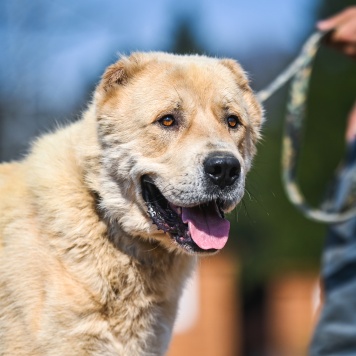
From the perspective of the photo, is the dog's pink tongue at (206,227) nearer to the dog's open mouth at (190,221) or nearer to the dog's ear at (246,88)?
the dog's open mouth at (190,221)

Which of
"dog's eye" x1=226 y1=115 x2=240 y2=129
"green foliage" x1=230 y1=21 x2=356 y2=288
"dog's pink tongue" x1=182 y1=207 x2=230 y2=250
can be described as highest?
"dog's eye" x1=226 y1=115 x2=240 y2=129

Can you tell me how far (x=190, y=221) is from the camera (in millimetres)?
4387

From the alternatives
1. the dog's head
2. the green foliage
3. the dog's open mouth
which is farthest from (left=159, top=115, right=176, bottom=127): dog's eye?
the green foliage

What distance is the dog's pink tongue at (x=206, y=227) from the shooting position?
4.33 m

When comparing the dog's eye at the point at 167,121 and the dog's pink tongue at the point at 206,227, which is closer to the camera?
the dog's pink tongue at the point at 206,227

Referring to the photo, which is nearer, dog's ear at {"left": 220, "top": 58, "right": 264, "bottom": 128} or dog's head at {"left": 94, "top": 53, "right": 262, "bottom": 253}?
dog's head at {"left": 94, "top": 53, "right": 262, "bottom": 253}

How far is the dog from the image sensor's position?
4266 mm

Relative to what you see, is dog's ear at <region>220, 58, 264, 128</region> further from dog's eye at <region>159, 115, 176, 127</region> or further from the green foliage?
the green foliage

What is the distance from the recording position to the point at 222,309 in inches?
567

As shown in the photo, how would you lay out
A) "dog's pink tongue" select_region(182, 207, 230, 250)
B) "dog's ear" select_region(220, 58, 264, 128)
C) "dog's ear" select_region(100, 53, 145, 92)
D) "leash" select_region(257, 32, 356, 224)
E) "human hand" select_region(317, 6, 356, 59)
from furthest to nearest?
"human hand" select_region(317, 6, 356, 59) < "leash" select_region(257, 32, 356, 224) < "dog's ear" select_region(220, 58, 264, 128) < "dog's ear" select_region(100, 53, 145, 92) < "dog's pink tongue" select_region(182, 207, 230, 250)

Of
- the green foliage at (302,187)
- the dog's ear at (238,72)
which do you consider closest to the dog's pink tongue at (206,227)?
the dog's ear at (238,72)

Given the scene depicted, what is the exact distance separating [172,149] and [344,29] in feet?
8.04

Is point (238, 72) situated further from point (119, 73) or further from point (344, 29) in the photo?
point (344, 29)

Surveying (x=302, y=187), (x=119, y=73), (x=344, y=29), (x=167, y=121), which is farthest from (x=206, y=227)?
(x=302, y=187)
